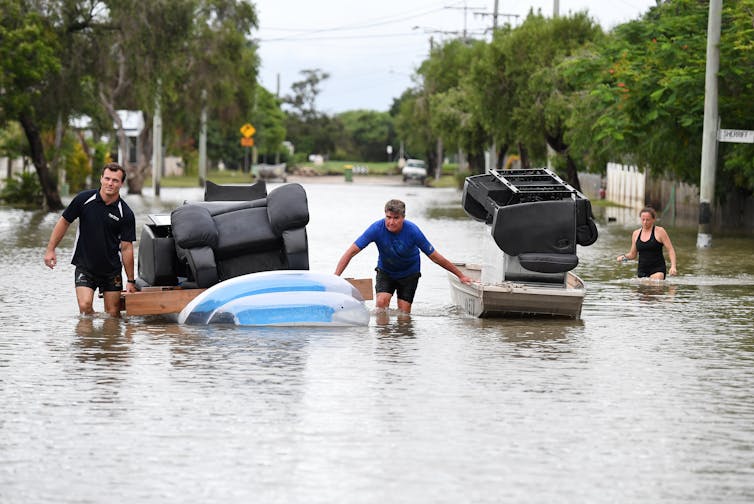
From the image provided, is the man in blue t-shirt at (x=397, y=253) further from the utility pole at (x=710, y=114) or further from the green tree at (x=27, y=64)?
the green tree at (x=27, y=64)

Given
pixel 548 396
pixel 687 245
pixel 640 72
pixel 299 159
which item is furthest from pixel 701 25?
pixel 299 159

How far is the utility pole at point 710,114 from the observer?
3238 cm

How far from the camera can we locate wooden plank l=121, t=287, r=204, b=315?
16.2 m

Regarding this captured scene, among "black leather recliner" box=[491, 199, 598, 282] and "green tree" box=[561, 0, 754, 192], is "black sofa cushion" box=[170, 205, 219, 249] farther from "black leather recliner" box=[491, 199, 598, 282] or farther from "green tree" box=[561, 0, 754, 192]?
"green tree" box=[561, 0, 754, 192]

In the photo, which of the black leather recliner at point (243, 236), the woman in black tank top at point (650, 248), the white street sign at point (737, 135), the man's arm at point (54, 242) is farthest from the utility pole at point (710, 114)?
Result: the man's arm at point (54, 242)

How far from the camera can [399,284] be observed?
17.8 metres

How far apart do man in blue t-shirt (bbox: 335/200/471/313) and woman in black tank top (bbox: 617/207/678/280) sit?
4.44 m

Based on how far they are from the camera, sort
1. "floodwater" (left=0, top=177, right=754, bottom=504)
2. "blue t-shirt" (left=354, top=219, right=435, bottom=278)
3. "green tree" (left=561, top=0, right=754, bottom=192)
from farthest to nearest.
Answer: "green tree" (left=561, top=0, right=754, bottom=192)
"blue t-shirt" (left=354, top=219, right=435, bottom=278)
"floodwater" (left=0, top=177, right=754, bottom=504)

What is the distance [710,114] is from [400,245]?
1707 centimetres

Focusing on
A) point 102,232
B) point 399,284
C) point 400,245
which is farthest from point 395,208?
point 102,232

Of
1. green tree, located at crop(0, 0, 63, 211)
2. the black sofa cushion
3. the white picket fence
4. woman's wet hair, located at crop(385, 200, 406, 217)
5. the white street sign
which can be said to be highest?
green tree, located at crop(0, 0, 63, 211)

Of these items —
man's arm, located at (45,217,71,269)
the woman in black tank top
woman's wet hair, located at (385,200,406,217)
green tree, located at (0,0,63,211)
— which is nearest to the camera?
man's arm, located at (45,217,71,269)

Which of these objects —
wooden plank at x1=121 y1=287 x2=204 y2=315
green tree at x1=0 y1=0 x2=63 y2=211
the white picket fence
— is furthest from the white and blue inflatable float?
the white picket fence

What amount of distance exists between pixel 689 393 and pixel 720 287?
11.1 meters
